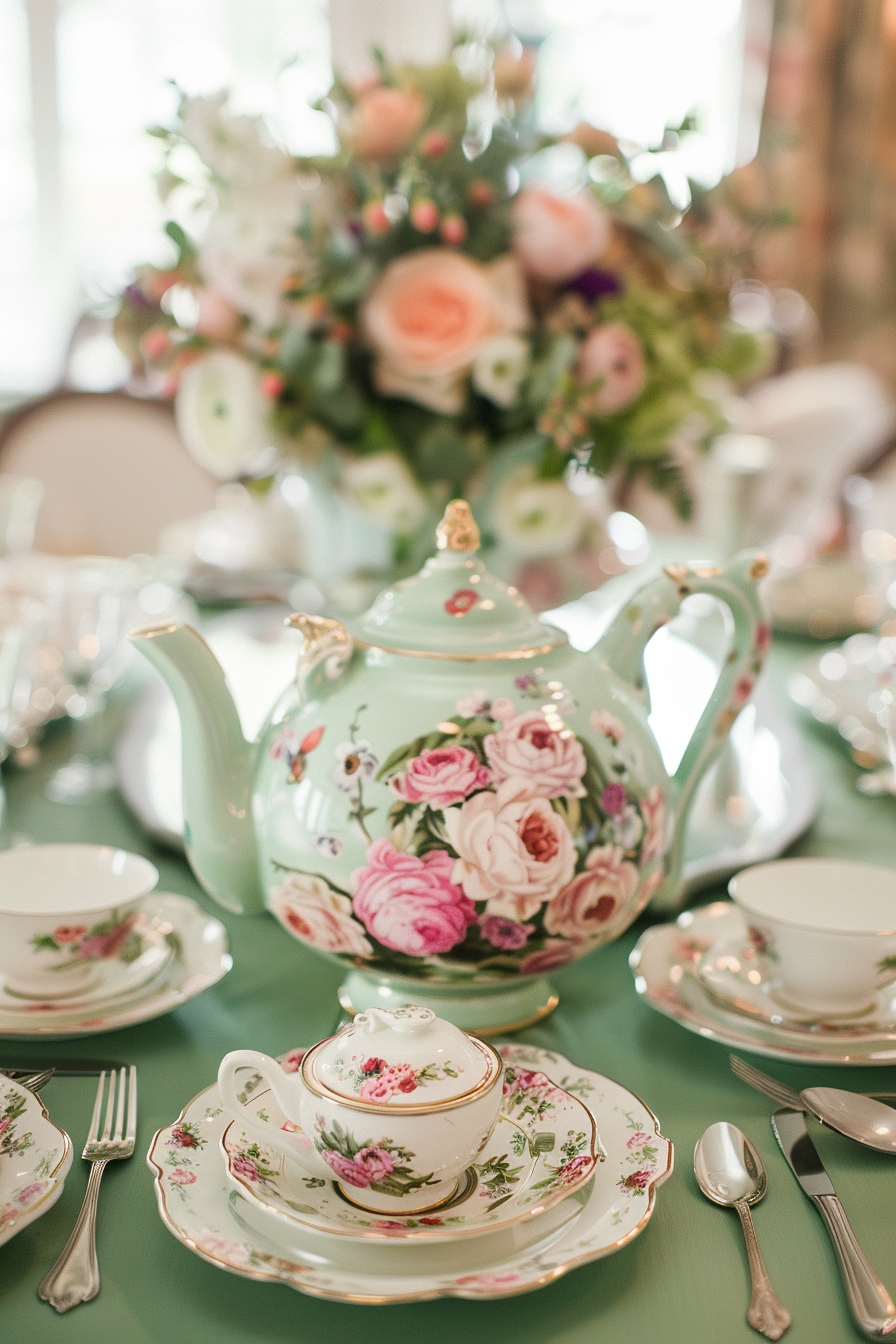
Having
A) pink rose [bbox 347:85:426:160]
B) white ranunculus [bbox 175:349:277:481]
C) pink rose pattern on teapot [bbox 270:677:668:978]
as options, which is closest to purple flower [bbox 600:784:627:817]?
pink rose pattern on teapot [bbox 270:677:668:978]

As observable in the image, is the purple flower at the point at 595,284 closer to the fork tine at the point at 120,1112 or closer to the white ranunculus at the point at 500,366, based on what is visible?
the white ranunculus at the point at 500,366

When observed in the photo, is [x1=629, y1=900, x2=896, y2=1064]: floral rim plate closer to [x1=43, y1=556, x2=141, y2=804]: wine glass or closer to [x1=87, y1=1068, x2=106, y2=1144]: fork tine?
[x1=87, y1=1068, x2=106, y2=1144]: fork tine

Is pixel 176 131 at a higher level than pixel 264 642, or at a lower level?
higher

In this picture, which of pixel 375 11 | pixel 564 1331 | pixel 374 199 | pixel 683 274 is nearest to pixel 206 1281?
pixel 564 1331

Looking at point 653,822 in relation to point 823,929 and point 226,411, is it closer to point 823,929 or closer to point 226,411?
point 823,929

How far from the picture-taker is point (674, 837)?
30.2 inches

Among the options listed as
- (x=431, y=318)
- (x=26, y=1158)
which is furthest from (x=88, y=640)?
(x=26, y=1158)

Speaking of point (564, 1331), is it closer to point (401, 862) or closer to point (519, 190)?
point (401, 862)

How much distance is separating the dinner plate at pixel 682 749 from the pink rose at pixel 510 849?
0.80ft

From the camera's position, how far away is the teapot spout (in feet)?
2.39

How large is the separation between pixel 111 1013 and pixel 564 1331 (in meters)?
0.32

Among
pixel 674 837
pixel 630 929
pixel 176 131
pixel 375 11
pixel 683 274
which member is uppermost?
pixel 375 11

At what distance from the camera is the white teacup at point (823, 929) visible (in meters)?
0.71

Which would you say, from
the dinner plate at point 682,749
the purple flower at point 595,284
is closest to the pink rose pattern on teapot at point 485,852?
the dinner plate at point 682,749
